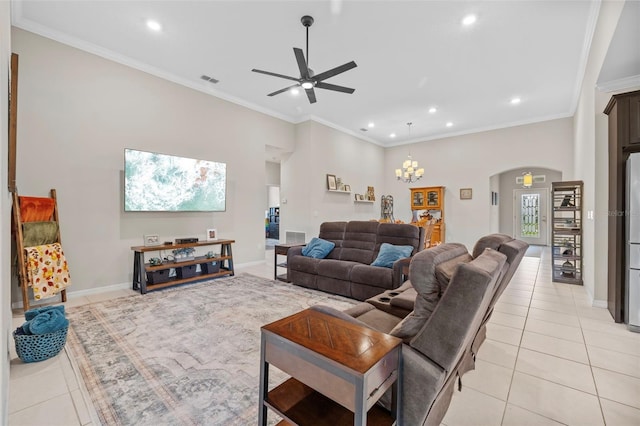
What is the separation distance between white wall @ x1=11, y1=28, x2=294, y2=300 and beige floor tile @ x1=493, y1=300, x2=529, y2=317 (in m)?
4.60

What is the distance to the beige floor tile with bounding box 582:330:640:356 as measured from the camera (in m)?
2.43

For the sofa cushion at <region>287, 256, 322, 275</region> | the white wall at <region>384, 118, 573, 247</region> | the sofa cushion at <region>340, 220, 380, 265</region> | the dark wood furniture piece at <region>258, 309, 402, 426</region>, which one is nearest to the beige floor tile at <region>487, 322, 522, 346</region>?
the sofa cushion at <region>340, 220, 380, 265</region>

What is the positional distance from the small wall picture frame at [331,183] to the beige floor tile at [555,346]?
5196 mm

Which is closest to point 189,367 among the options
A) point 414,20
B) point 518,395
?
point 518,395

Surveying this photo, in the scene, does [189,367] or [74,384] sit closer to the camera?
[74,384]

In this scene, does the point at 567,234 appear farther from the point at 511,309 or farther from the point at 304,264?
the point at 304,264

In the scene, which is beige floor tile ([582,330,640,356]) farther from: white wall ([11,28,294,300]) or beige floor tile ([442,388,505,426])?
white wall ([11,28,294,300])

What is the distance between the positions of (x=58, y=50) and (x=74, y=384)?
13.3ft

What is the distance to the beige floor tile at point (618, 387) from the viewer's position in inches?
71.4

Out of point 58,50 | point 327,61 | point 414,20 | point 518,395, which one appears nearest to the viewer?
point 518,395

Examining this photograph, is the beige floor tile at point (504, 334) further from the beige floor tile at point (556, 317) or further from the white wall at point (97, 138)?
the white wall at point (97, 138)

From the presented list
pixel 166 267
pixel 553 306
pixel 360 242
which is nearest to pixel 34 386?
pixel 166 267

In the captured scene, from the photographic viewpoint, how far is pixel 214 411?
1.70 meters

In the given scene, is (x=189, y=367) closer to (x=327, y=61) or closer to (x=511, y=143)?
(x=327, y=61)
